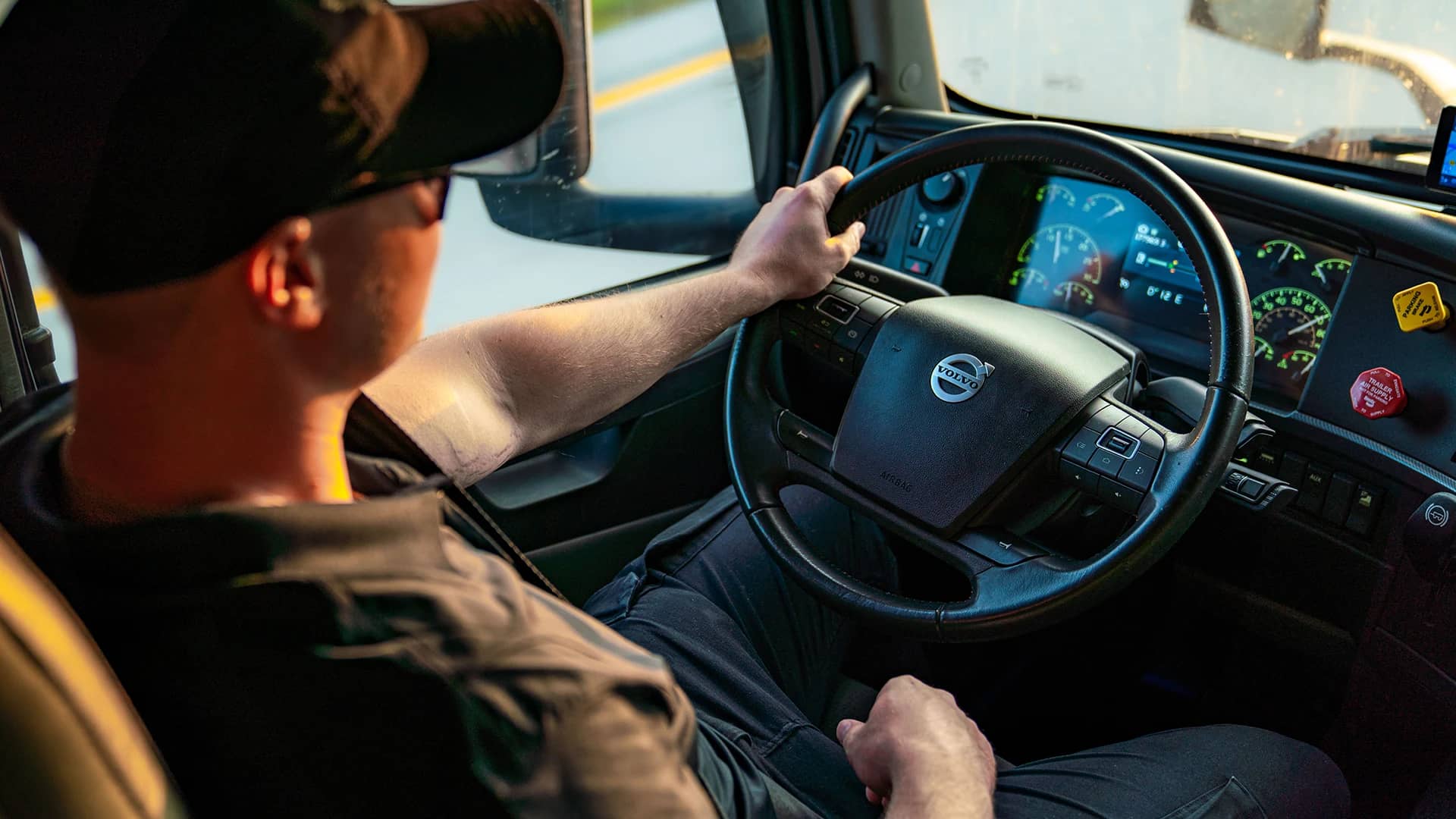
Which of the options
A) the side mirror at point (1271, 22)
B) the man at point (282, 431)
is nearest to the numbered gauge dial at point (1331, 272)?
the side mirror at point (1271, 22)

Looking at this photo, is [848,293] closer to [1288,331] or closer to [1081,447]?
[1081,447]

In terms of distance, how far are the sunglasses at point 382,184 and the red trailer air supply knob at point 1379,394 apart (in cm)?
112

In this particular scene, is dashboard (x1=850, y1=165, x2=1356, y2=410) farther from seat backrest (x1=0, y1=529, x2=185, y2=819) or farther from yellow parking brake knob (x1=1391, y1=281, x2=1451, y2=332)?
seat backrest (x1=0, y1=529, x2=185, y2=819)

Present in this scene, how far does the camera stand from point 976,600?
4.18 ft

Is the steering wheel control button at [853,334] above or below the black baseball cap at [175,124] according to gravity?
below

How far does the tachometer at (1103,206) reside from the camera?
1.72 metres

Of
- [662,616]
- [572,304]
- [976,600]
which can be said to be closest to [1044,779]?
[976,600]

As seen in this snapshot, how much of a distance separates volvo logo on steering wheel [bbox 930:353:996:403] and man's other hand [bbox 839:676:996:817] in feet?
1.09

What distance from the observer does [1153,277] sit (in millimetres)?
1689

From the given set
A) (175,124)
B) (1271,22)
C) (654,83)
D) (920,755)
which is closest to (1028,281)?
(1271,22)

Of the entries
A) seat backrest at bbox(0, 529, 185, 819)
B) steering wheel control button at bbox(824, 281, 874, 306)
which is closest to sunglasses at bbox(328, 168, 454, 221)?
seat backrest at bbox(0, 529, 185, 819)

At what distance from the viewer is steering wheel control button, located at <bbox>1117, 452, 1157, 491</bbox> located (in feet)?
3.96

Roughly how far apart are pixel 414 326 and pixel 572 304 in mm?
760

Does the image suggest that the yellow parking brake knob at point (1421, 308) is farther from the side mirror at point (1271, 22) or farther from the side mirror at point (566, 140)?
the side mirror at point (566, 140)
